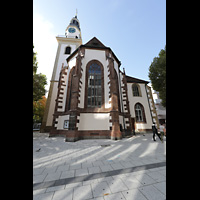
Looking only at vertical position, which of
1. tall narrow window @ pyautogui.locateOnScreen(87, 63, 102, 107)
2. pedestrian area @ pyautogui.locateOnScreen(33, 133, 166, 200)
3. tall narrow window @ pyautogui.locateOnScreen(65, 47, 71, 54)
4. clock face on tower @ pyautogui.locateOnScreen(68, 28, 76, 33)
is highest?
clock face on tower @ pyautogui.locateOnScreen(68, 28, 76, 33)

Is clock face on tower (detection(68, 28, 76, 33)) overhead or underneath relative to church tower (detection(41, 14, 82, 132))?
overhead

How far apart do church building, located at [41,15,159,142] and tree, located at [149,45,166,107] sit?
3416 mm

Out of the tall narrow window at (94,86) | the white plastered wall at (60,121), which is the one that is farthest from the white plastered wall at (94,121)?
the white plastered wall at (60,121)

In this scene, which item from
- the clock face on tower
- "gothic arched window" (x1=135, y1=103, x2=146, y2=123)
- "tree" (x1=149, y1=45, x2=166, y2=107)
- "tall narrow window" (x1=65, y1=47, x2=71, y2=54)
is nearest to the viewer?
"tree" (x1=149, y1=45, x2=166, y2=107)

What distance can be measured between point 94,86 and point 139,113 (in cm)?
893

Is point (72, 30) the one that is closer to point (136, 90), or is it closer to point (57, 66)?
point (57, 66)

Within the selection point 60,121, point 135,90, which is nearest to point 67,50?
point 135,90

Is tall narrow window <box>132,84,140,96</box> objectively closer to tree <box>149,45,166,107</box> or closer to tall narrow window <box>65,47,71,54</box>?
tree <box>149,45,166,107</box>

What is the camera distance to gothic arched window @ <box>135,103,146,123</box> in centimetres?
1415

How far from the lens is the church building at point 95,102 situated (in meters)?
8.30

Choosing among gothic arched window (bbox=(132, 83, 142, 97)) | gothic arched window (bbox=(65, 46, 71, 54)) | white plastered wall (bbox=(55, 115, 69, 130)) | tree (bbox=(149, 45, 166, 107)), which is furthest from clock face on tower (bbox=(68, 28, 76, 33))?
white plastered wall (bbox=(55, 115, 69, 130))

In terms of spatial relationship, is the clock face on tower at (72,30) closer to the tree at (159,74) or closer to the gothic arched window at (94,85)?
the gothic arched window at (94,85)
